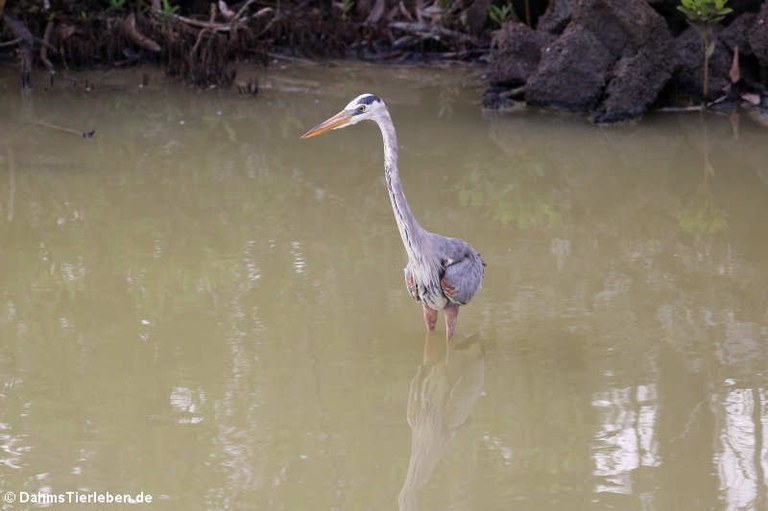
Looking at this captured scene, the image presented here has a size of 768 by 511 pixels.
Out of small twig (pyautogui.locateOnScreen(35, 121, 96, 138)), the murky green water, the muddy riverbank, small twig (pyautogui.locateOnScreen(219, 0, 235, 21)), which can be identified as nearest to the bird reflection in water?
the murky green water

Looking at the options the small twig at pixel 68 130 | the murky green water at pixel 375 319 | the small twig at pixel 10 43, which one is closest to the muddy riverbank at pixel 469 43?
the small twig at pixel 10 43

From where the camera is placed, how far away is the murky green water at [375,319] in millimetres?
5203

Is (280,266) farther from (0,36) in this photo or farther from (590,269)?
(0,36)

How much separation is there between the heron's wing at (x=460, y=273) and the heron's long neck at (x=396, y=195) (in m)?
0.22

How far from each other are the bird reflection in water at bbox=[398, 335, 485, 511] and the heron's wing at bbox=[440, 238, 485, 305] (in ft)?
1.10

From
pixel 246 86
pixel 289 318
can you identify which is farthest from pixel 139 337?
pixel 246 86

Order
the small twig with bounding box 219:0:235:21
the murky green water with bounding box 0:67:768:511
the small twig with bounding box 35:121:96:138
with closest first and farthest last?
the murky green water with bounding box 0:67:768:511, the small twig with bounding box 35:121:96:138, the small twig with bounding box 219:0:235:21

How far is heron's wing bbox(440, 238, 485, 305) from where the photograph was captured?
6121 millimetres

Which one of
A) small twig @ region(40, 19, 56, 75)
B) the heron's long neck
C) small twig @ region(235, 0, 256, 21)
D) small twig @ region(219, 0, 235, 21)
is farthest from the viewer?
small twig @ region(219, 0, 235, 21)

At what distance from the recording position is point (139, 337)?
6.48 m

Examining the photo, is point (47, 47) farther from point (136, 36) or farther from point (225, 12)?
point (225, 12)

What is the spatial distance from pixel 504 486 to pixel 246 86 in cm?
785

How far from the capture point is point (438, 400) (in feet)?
19.6

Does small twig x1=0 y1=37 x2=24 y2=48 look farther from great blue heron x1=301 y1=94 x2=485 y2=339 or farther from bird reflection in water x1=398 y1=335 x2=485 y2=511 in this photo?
bird reflection in water x1=398 y1=335 x2=485 y2=511
